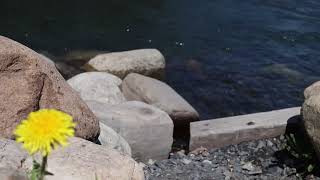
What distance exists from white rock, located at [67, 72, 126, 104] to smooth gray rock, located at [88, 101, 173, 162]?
2.40 feet

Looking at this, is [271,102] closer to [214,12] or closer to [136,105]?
[136,105]

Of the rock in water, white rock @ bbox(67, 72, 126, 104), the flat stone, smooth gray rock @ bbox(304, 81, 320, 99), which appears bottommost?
the flat stone

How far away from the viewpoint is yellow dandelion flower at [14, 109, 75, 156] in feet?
4.42

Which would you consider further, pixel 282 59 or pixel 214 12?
pixel 214 12

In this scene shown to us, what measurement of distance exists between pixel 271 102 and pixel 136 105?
9.37 feet

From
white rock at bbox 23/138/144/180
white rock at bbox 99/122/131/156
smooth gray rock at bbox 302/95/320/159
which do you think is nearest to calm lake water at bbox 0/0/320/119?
smooth gray rock at bbox 302/95/320/159

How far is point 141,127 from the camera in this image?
6.02 m

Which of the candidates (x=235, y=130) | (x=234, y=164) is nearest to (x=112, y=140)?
(x=234, y=164)

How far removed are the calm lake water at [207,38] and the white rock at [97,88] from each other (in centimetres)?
140

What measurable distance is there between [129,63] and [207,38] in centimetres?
238

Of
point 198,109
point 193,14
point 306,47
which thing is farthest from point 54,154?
point 193,14

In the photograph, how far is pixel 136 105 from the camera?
21.4ft

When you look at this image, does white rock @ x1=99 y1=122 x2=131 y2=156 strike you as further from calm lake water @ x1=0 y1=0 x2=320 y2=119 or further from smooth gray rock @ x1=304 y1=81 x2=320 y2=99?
calm lake water @ x1=0 y1=0 x2=320 y2=119

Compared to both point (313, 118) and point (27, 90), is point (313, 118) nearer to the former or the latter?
point (313, 118)
